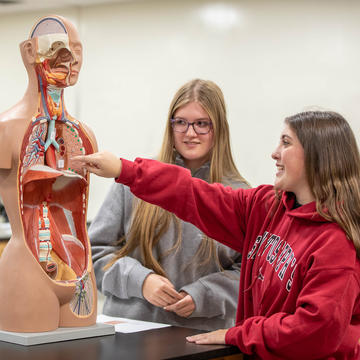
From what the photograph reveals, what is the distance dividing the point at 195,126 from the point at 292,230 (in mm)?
629

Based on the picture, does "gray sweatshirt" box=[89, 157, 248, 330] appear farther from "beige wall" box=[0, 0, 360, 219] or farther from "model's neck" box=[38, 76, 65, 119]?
"beige wall" box=[0, 0, 360, 219]

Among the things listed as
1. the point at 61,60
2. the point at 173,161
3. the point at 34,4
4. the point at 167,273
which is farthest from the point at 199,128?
the point at 34,4

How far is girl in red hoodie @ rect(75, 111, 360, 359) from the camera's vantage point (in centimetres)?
141

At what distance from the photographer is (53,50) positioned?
162 cm

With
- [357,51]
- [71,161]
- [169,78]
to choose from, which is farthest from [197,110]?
[169,78]

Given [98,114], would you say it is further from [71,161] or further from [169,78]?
[71,161]

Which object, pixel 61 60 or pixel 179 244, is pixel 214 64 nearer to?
pixel 179 244

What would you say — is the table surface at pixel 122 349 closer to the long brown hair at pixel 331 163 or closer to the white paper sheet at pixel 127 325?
the white paper sheet at pixel 127 325

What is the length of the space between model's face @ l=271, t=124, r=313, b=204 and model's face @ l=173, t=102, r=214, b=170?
1.63ft

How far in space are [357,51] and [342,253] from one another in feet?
7.65

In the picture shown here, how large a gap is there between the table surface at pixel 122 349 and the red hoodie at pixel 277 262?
4.0 inches

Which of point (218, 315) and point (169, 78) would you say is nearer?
point (218, 315)

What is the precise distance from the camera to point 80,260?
1698mm

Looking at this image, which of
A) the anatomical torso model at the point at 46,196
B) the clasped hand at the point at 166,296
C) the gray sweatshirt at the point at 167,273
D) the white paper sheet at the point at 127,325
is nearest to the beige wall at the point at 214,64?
the gray sweatshirt at the point at 167,273
